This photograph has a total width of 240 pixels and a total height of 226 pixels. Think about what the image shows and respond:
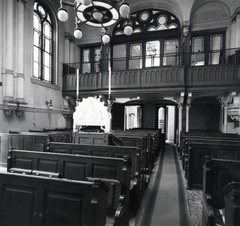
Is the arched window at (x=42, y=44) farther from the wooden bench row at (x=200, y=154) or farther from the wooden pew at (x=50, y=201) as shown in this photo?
the wooden pew at (x=50, y=201)

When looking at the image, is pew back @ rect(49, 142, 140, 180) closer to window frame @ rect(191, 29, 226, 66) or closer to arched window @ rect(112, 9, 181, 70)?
arched window @ rect(112, 9, 181, 70)

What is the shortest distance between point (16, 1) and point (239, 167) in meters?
10.0

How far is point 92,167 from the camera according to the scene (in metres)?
2.84

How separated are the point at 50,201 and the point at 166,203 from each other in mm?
2631

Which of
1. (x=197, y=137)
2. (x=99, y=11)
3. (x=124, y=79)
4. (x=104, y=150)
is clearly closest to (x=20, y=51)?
(x=124, y=79)

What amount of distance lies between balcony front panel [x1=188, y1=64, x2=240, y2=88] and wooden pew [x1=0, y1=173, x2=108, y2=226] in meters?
9.03

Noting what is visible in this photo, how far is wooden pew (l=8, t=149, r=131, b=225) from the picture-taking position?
260 cm

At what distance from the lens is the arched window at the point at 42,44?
1016 cm

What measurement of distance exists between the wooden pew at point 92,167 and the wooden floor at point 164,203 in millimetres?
646

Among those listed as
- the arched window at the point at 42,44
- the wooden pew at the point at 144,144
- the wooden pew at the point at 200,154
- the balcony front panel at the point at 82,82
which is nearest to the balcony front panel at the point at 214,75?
the wooden pew at the point at 144,144

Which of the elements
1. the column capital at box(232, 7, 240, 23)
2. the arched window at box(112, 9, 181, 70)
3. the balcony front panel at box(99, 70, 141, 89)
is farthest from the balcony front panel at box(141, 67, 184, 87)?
the column capital at box(232, 7, 240, 23)

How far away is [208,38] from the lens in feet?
37.0

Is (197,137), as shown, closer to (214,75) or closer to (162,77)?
(214,75)

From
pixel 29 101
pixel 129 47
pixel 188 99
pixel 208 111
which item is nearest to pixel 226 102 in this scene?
pixel 188 99
